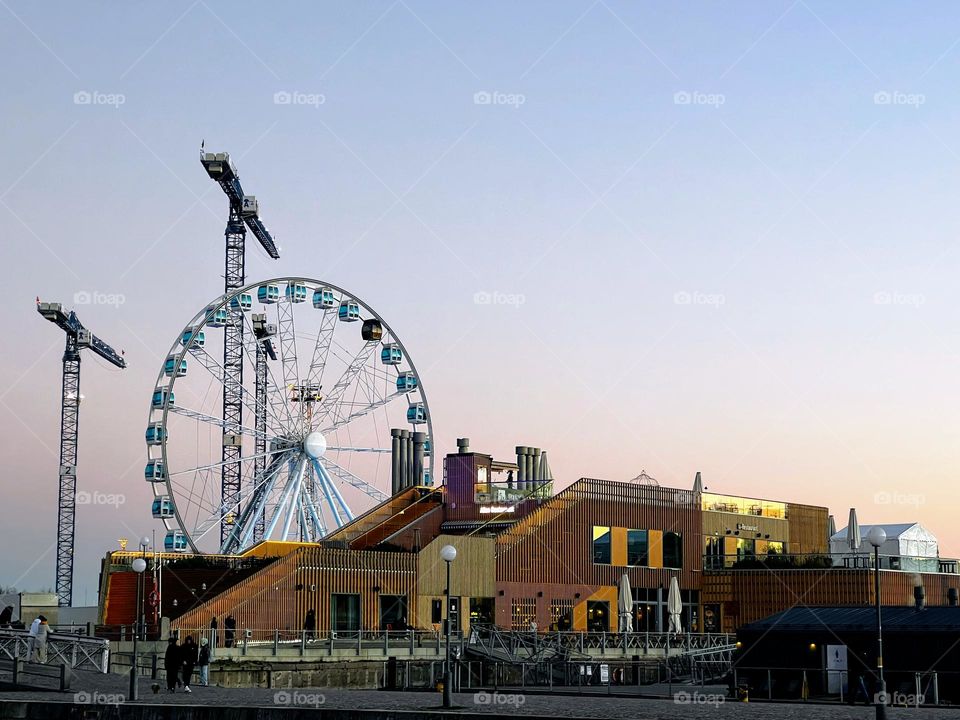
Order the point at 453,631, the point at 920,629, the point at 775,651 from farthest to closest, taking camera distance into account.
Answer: the point at 453,631 → the point at 775,651 → the point at 920,629

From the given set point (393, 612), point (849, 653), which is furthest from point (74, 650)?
point (849, 653)

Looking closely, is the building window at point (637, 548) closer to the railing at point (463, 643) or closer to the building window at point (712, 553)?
the building window at point (712, 553)

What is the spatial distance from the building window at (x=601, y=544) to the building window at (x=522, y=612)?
172 inches

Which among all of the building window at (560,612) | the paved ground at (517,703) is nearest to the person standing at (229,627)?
the paved ground at (517,703)

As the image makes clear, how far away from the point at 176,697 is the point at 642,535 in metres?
34.8

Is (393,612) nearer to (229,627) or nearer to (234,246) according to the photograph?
(229,627)

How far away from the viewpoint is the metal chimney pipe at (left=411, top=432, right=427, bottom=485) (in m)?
69.3

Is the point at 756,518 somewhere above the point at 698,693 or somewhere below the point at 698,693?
above

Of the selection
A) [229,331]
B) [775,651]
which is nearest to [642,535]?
[775,651]

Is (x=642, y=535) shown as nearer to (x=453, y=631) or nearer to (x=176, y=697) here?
(x=453, y=631)

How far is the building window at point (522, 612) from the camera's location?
5775 cm

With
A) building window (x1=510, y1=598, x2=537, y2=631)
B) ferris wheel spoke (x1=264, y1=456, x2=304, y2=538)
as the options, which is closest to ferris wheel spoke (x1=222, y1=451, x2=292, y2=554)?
ferris wheel spoke (x1=264, y1=456, x2=304, y2=538)

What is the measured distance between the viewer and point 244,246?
3912 inches

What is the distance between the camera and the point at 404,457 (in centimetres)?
7050
